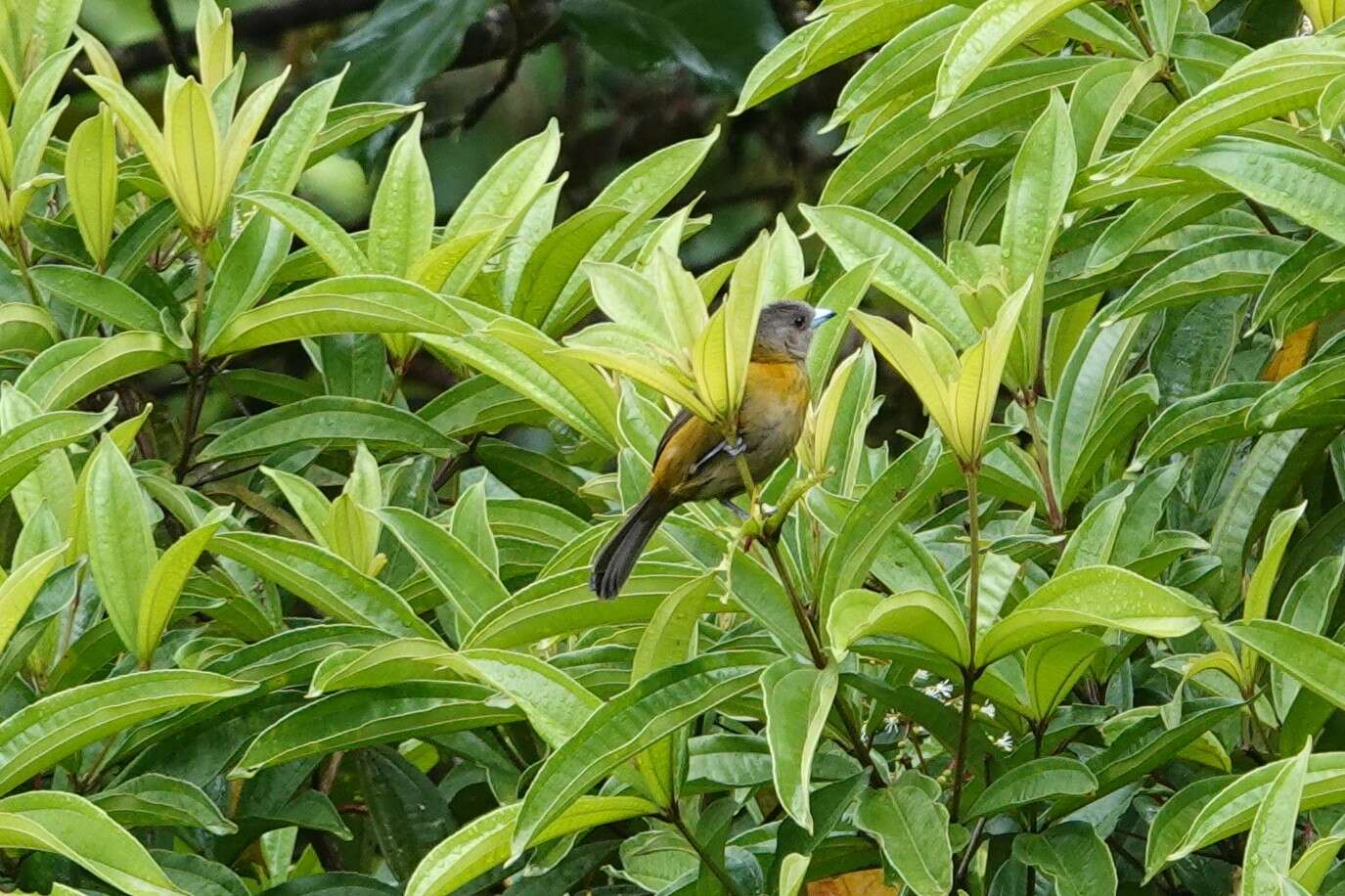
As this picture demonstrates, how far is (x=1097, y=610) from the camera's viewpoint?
1.39m

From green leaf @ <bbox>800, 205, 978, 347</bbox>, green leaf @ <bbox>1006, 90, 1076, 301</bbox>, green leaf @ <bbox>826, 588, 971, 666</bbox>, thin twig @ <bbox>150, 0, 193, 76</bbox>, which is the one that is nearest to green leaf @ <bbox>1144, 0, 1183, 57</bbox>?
green leaf @ <bbox>1006, 90, 1076, 301</bbox>

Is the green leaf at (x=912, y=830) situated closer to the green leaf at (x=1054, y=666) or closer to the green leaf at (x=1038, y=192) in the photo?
the green leaf at (x=1054, y=666)

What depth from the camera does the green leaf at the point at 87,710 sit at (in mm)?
1524

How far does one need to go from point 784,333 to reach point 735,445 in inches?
38.9

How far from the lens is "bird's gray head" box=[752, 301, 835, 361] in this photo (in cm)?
235

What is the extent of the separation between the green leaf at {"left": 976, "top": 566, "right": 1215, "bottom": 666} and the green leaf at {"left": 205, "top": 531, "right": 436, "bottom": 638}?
570 millimetres

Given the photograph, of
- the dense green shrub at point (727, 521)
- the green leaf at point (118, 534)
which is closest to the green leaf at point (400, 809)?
the dense green shrub at point (727, 521)

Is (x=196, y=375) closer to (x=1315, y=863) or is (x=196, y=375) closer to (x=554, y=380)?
(x=554, y=380)

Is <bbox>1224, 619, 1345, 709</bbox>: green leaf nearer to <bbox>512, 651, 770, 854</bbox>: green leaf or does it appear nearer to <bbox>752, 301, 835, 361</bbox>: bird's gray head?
<bbox>512, 651, 770, 854</bbox>: green leaf

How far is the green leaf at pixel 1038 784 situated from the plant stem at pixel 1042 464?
388mm

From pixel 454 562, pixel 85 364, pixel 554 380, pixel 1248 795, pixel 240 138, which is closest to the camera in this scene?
pixel 1248 795

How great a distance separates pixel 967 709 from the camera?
1476 mm

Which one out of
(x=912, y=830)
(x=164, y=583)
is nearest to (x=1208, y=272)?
(x=912, y=830)

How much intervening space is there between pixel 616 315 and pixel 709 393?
4.1 inches
